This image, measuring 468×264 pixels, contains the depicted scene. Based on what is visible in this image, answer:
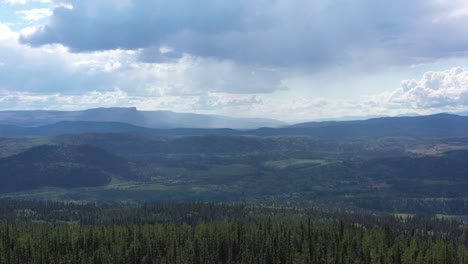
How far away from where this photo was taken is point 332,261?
198750 mm

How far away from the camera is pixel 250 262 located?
196 meters

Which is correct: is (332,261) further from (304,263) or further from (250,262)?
(250,262)

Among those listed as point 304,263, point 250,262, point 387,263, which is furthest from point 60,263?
point 387,263

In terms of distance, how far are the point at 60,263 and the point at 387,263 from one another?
13510 cm

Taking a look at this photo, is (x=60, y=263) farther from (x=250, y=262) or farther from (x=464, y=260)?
(x=464, y=260)

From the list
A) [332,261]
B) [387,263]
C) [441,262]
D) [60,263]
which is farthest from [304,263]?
[60,263]

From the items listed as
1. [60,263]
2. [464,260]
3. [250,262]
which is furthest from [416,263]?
[60,263]

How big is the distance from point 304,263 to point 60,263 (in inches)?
3988

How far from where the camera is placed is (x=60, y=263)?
196 m

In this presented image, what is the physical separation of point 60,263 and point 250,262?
78.4 m

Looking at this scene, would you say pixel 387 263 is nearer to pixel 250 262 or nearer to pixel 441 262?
pixel 441 262

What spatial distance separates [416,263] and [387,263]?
37.1 ft

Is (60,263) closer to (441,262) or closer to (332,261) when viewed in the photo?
(332,261)

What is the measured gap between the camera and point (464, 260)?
199 metres
